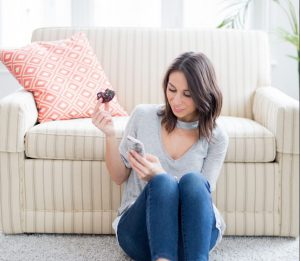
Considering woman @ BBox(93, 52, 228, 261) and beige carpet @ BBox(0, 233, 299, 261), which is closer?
A: woman @ BBox(93, 52, 228, 261)

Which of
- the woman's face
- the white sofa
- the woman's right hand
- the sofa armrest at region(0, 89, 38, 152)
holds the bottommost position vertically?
the white sofa

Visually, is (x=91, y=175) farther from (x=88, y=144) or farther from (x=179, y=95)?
(x=179, y=95)

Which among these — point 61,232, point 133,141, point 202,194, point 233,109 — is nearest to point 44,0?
point 233,109

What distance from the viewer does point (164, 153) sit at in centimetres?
192

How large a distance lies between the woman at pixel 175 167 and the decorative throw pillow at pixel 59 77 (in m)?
0.58

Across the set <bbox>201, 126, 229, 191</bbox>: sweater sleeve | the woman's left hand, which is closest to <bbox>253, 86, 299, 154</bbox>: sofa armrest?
<bbox>201, 126, 229, 191</bbox>: sweater sleeve

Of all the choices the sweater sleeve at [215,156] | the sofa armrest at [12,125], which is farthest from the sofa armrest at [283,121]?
the sofa armrest at [12,125]

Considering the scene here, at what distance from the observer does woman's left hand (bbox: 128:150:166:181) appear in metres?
1.76

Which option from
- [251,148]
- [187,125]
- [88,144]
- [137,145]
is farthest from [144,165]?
[251,148]

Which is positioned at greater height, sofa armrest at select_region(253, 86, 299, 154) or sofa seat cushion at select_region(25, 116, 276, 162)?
sofa armrest at select_region(253, 86, 299, 154)

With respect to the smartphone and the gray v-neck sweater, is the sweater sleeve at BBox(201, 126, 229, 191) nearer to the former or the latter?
the gray v-neck sweater

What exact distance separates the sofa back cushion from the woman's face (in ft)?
2.77

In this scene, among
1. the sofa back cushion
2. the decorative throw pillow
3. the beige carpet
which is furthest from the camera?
the sofa back cushion

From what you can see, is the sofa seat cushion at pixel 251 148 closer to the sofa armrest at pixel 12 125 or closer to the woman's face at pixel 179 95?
the woman's face at pixel 179 95
